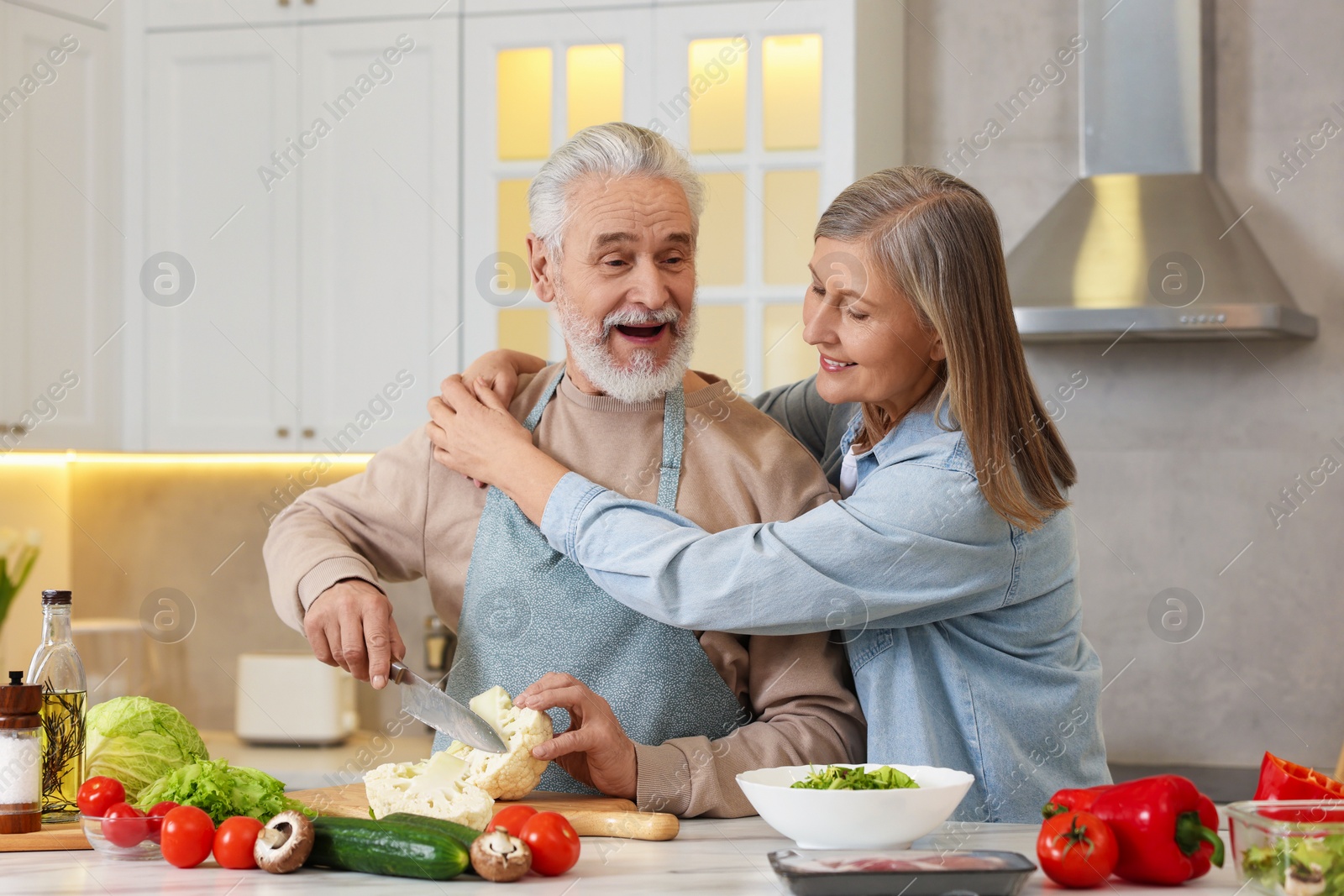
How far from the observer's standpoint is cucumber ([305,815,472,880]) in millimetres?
1082

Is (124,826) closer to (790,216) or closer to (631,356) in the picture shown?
(631,356)

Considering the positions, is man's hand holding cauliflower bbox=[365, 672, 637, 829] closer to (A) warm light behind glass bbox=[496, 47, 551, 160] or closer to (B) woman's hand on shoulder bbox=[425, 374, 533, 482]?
(B) woman's hand on shoulder bbox=[425, 374, 533, 482]

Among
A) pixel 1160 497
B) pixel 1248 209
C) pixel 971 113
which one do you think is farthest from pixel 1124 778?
pixel 971 113

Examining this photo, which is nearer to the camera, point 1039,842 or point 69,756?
point 1039,842

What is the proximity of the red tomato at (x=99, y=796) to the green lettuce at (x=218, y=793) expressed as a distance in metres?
0.02

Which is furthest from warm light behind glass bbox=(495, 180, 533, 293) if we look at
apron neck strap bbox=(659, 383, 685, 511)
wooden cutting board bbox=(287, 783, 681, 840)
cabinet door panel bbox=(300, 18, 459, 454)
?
wooden cutting board bbox=(287, 783, 681, 840)

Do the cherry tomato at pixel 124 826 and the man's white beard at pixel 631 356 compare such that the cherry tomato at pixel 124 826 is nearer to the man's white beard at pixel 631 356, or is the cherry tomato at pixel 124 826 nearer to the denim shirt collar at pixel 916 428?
the man's white beard at pixel 631 356

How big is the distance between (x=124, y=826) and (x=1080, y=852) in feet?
2.76

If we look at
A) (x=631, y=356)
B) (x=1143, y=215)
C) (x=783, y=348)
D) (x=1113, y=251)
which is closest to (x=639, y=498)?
(x=631, y=356)

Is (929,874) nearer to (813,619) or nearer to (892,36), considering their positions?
(813,619)

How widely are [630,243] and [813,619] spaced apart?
→ 53 centimetres

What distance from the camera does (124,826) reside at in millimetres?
1181

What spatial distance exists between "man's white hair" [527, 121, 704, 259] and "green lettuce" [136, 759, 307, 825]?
75cm

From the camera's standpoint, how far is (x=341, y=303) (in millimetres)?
3303
